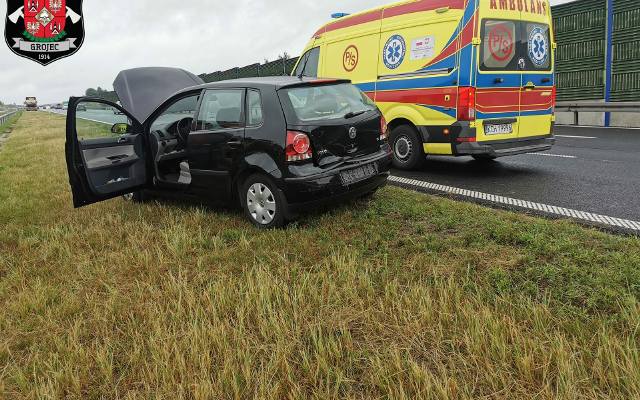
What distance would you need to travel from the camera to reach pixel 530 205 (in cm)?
494

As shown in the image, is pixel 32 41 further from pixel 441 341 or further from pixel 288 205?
pixel 441 341

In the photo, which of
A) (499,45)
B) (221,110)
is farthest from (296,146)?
(499,45)

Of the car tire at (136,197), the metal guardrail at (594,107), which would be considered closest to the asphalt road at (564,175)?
the car tire at (136,197)

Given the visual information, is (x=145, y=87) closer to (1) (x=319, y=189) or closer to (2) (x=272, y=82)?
(2) (x=272, y=82)

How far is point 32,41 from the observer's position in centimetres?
1099

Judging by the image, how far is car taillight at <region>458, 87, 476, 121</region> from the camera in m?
6.19

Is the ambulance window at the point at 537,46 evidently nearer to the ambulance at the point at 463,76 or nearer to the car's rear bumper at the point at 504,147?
the ambulance at the point at 463,76

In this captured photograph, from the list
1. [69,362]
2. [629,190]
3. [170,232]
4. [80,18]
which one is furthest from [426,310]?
[80,18]

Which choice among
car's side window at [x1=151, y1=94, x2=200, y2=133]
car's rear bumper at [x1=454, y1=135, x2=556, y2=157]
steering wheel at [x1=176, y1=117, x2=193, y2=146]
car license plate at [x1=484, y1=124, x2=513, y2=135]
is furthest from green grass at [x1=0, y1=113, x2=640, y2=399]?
car license plate at [x1=484, y1=124, x2=513, y2=135]

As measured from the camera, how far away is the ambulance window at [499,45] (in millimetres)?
6172

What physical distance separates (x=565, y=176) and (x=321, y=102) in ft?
11.8

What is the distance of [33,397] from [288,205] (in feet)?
8.46

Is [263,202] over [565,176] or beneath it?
over

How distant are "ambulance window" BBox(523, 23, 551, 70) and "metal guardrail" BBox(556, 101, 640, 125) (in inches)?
268
